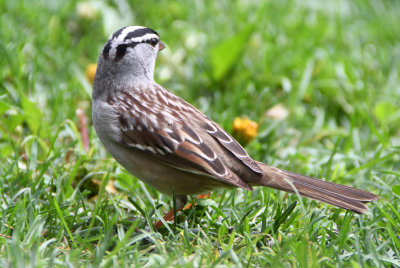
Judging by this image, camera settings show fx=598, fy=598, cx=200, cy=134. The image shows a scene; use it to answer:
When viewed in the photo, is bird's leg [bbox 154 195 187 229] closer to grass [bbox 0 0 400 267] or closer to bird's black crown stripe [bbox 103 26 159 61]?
grass [bbox 0 0 400 267]

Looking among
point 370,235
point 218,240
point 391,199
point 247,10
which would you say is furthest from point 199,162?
point 247,10

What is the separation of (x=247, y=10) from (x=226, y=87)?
1.58 metres

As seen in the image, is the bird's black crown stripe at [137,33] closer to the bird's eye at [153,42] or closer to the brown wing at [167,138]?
the bird's eye at [153,42]

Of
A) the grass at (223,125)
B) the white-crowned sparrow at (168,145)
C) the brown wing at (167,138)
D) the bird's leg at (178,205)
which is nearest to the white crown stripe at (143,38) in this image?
the white-crowned sparrow at (168,145)

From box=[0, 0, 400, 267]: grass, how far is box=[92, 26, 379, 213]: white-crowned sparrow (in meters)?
0.15

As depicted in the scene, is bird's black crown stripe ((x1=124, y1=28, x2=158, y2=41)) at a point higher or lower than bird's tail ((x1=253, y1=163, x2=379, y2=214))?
higher

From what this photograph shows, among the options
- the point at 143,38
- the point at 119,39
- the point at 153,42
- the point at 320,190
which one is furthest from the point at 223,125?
the point at 320,190

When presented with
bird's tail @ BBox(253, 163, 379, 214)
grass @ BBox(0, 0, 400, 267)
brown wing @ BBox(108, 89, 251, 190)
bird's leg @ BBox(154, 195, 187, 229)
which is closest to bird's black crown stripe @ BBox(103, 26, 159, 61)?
brown wing @ BBox(108, 89, 251, 190)

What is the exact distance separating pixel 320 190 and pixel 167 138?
39.4 inches

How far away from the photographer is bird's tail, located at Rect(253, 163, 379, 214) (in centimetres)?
357

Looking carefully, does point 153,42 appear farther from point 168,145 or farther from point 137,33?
point 168,145

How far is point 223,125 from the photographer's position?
4977mm

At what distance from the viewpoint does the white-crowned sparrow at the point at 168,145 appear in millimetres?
3678

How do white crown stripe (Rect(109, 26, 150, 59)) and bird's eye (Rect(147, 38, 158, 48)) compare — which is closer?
white crown stripe (Rect(109, 26, 150, 59))
